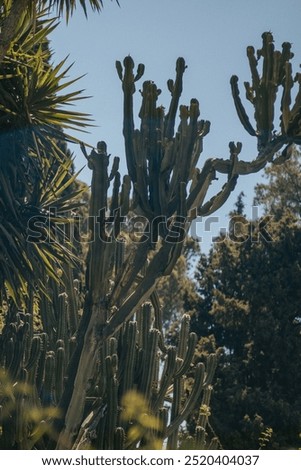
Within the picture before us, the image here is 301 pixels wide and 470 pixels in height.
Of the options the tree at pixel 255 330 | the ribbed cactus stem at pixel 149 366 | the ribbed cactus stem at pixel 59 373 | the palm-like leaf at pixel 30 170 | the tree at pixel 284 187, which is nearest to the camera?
the ribbed cactus stem at pixel 59 373

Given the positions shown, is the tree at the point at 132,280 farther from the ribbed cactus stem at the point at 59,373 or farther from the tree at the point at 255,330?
the tree at the point at 255,330

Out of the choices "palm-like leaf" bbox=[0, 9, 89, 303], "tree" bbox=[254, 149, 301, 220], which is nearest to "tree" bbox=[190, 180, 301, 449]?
"tree" bbox=[254, 149, 301, 220]

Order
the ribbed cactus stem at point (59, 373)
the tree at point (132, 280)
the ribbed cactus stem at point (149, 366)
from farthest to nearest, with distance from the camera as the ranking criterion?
the ribbed cactus stem at point (149, 366)
the ribbed cactus stem at point (59, 373)
the tree at point (132, 280)

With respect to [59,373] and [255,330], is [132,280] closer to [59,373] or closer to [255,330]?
[59,373]

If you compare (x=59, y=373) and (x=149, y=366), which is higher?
(x=149, y=366)

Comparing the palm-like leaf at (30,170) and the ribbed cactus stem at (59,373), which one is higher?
the palm-like leaf at (30,170)

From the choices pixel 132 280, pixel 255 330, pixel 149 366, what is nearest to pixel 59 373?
pixel 149 366

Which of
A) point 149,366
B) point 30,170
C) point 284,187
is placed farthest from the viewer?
point 284,187

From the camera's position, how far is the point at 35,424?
32.5 ft

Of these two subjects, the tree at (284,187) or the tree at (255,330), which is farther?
the tree at (284,187)

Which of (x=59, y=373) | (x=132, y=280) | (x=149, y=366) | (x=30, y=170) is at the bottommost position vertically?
→ (x=59, y=373)

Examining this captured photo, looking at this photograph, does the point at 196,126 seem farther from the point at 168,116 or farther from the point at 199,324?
the point at 199,324

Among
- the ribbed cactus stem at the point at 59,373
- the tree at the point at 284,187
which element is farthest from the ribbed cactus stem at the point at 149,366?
the tree at the point at 284,187
